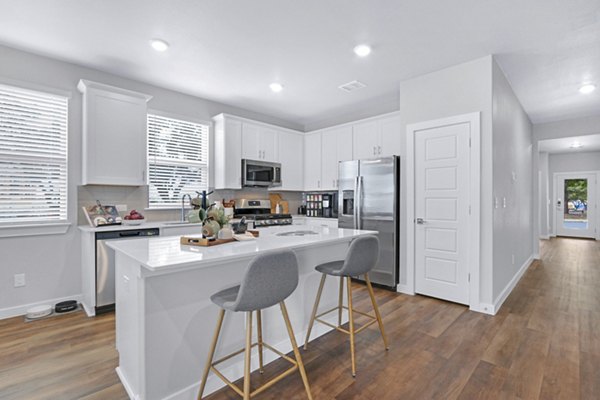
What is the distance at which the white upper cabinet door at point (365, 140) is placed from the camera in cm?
472

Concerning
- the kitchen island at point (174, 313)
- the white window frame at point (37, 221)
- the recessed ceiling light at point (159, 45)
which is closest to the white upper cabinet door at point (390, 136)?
the kitchen island at point (174, 313)

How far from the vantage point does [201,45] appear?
9.93 feet

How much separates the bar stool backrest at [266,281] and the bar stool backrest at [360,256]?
547 mm

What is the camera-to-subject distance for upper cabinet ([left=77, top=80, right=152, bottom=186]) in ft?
11.0

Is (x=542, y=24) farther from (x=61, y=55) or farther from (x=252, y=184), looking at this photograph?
(x=61, y=55)

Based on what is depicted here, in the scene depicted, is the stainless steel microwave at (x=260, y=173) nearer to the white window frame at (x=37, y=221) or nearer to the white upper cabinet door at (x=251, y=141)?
the white upper cabinet door at (x=251, y=141)

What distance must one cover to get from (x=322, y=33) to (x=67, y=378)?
3396 mm

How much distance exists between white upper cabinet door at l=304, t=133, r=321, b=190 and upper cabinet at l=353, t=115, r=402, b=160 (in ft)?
2.74

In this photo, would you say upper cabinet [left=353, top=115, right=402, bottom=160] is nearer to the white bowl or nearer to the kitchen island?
the kitchen island

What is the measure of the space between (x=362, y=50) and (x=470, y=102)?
1347mm

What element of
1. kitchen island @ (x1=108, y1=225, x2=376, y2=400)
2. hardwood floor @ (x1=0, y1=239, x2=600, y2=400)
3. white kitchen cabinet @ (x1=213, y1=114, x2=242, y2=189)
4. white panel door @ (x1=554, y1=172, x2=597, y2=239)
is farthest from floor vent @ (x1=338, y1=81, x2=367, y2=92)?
white panel door @ (x1=554, y1=172, x2=597, y2=239)

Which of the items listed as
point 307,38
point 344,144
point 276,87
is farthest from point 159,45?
point 344,144

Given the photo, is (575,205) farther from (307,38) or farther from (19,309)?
(19,309)

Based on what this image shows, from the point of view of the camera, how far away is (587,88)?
13.5ft
